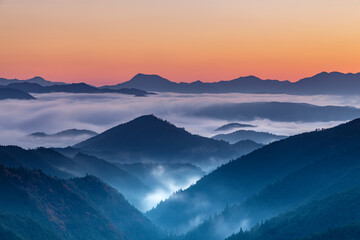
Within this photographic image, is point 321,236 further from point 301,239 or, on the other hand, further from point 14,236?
point 14,236

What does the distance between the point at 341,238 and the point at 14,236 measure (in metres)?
101

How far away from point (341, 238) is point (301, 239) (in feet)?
56.6

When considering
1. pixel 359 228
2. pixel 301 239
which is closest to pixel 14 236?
pixel 301 239

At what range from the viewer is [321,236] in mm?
A: 190875

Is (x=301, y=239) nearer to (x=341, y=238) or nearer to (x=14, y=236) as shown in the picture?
(x=341, y=238)

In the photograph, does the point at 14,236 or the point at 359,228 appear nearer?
the point at 359,228

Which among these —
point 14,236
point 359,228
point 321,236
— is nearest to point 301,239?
point 321,236

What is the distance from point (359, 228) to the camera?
182 m

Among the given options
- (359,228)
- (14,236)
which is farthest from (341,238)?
(14,236)

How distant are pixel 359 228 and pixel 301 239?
2162 cm

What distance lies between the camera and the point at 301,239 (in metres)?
197

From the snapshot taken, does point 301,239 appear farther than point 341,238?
Yes

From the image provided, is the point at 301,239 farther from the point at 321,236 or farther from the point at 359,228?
the point at 359,228

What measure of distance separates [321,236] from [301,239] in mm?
8102
